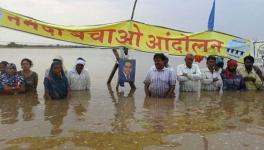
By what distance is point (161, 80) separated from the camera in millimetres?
8812

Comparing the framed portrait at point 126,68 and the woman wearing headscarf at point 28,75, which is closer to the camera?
the woman wearing headscarf at point 28,75

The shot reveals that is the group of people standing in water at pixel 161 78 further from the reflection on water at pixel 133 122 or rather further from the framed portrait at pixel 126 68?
the framed portrait at pixel 126 68

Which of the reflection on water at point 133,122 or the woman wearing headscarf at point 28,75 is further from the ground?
the woman wearing headscarf at point 28,75

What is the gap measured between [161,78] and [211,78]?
180 centimetres

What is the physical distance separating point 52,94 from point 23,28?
203 centimetres

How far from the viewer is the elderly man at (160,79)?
28.6 ft

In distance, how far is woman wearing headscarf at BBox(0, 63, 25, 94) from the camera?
9.20m

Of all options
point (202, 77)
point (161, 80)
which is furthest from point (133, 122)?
point (202, 77)

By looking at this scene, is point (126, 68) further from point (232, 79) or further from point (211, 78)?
point (232, 79)

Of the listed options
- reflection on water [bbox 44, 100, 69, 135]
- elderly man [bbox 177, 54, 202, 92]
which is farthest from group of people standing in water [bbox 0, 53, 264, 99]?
reflection on water [bbox 44, 100, 69, 135]

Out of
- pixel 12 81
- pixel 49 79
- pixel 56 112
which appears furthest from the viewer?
pixel 12 81

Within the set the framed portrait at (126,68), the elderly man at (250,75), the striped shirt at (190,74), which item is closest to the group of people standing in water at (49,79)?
the framed portrait at (126,68)

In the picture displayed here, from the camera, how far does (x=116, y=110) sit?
25.4 feet

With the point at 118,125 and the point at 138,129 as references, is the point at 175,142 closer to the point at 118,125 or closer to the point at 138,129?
the point at 138,129
